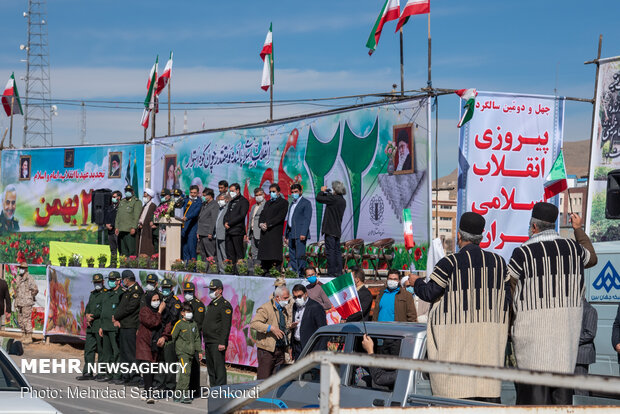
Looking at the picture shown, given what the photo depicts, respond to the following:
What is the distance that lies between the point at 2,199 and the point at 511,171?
23405mm

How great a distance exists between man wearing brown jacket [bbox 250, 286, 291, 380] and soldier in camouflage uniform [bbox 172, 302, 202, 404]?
3.67 feet

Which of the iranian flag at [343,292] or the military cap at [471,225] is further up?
the military cap at [471,225]

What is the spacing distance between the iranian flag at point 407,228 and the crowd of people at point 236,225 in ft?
3.94

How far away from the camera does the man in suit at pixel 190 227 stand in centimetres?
2033

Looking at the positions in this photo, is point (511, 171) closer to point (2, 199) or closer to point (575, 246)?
point (575, 246)

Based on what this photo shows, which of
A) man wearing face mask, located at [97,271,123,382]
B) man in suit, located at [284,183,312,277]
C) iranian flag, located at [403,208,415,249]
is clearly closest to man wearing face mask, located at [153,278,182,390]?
man wearing face mask, located at [97,271,123,382]

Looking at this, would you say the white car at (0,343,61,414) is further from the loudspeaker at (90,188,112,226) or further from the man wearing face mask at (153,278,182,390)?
the loudspeaker at (90,188,112,226)

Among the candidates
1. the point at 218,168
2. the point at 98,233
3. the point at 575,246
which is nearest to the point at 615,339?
the point at 575,246

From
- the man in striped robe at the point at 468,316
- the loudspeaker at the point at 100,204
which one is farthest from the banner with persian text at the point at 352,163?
the man in striped robe at the point at 468,316

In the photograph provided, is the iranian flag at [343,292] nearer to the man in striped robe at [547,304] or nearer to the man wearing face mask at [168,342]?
the man in striped robe at [547,304]

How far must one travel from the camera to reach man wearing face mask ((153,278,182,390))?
1496 centimetres

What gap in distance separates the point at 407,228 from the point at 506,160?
228 centimetres

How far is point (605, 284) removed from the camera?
11.0 metres

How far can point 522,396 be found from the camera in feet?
18.5
